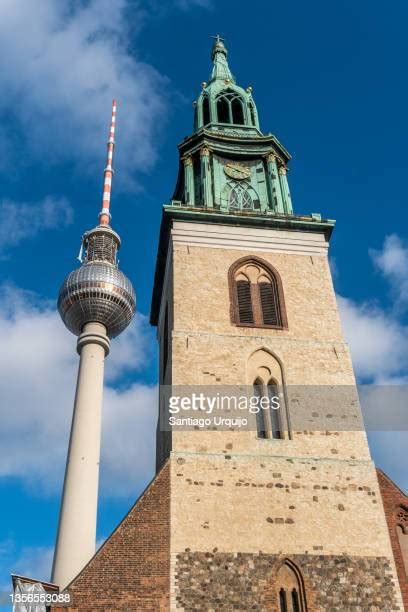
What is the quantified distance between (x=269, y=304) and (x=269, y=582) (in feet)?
28.3

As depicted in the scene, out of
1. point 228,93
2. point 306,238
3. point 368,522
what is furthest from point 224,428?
point 228,93

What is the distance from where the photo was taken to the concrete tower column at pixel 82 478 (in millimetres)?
20266

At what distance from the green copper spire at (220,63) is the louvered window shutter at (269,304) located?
46.0 ft

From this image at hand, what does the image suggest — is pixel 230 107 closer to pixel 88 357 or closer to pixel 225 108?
pixel 225 108

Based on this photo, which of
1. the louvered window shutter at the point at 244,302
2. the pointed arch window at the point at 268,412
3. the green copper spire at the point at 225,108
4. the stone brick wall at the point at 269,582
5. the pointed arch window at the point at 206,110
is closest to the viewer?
the stone brick wall at the point at 269,582

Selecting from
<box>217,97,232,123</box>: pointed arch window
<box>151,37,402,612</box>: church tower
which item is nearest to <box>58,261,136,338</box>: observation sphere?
<box>151,37,402,612</box>: church tower

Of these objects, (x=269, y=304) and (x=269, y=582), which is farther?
(x=269, y=304)

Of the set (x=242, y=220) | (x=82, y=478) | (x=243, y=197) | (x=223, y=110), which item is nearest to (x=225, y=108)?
(x=223, y=110)

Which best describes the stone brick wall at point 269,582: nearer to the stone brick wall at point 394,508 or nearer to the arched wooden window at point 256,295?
the stone brick wall at point 394,508

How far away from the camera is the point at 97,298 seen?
28281 mm

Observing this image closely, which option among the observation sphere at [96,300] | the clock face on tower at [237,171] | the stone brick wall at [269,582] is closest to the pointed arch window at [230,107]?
the clock face on tower at [237,171]

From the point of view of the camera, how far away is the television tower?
2059 cm

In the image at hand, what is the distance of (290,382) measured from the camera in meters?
18.6

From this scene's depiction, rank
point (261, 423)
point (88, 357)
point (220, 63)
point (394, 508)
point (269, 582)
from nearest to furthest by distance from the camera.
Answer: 1. point (269, 582)
2. point (394, 508)
3. point (261, 423)
4. point (88, 357)
5. point (220, 63)
